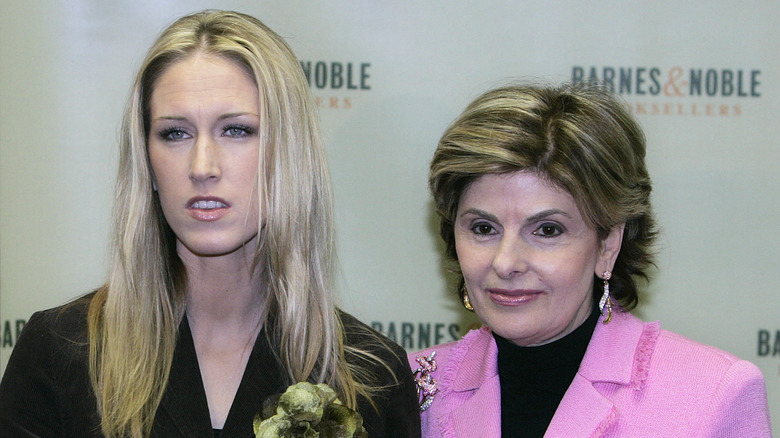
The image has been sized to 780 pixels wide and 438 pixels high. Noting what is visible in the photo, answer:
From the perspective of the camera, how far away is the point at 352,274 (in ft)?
8.60

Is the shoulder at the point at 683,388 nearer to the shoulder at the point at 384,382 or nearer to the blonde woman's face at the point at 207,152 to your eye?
the shoulder at the point at 384,382

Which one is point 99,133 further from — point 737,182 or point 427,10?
point 737,182

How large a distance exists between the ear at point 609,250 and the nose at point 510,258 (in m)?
0.21

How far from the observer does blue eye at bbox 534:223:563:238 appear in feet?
6.09

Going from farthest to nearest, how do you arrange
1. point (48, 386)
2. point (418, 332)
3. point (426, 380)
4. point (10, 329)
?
point (418, 332), point (10, 329), point (426, 380), point (48, 386)

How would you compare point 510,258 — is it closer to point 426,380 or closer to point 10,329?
point 426,380

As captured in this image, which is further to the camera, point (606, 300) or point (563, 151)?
point (606, 300)

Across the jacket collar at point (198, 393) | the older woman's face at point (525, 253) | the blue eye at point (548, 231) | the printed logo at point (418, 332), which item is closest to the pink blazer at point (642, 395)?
the older woman's face at point (525, 253)

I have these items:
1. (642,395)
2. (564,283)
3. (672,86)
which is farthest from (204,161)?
(672,86)

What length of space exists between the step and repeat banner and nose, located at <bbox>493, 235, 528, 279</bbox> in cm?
81

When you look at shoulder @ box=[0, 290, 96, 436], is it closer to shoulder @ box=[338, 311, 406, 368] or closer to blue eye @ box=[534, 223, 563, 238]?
shoulder @ box=[338, 311, 406, 368]

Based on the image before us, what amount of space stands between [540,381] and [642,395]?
0.22 metres

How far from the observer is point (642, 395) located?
1.85 m

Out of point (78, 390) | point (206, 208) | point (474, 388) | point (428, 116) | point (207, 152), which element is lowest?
point (474, 388)
